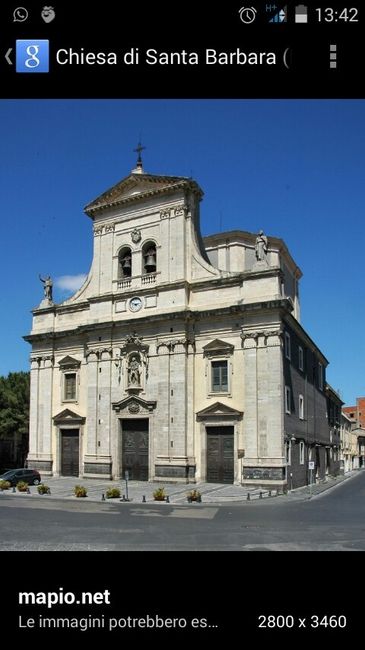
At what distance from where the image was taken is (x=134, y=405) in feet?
132

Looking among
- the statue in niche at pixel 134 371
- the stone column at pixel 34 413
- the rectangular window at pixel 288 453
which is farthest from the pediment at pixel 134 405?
the rectangular window at pixel 288 453

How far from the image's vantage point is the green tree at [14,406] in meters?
52.5

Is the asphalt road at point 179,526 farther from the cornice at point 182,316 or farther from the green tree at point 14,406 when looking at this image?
the green tree at point 14,406

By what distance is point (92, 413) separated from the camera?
42219 mm

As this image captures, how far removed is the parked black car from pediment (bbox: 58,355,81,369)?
900 centimetres

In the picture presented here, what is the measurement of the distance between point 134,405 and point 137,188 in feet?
51.9

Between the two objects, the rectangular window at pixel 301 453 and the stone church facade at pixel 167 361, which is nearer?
the stone church facade at pixel 167 361

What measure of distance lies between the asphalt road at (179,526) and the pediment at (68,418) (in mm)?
14571

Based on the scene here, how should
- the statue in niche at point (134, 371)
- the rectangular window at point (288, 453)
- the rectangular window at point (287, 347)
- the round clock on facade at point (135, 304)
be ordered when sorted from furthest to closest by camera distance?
the round clock on facade at point (135, 304)
the statue in niche at point (134, 371)
the rectangular window at point (287, 347)
the rectangular window at point (288, 453)
